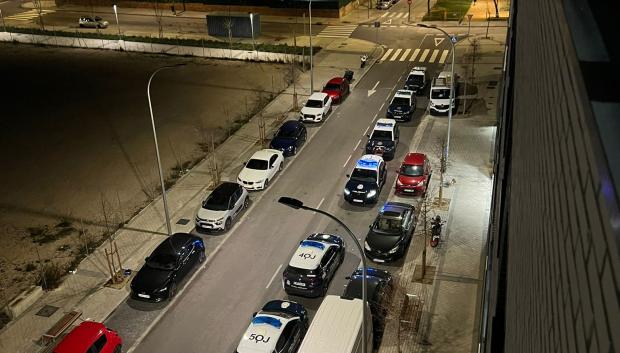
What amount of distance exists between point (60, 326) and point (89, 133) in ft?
63.5

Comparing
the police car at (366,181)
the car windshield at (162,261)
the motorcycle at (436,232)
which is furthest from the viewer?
the police car at (366,181)

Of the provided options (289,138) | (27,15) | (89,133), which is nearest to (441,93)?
(289,138)

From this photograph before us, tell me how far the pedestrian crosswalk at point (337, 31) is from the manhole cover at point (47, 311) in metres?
42.2

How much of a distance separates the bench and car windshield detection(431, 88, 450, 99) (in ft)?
80.0

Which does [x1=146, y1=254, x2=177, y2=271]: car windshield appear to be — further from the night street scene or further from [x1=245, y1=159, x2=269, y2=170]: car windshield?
[x1=245, y1=159, x2=269, y2=170]: car windshield

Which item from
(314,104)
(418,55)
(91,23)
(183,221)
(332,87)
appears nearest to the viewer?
(183,221)

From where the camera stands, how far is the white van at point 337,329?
15641 millimetres

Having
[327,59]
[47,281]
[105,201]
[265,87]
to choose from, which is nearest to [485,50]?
[327,59]

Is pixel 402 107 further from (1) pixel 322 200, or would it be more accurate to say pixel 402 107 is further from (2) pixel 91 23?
(2) pixel 91 23

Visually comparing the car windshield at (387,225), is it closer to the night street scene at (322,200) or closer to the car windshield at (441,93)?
the night street scene at (322,200)

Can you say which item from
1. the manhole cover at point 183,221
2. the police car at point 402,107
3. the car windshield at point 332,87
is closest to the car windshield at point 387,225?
the manhole cover at point 183,221

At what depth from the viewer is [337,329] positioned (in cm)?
1608

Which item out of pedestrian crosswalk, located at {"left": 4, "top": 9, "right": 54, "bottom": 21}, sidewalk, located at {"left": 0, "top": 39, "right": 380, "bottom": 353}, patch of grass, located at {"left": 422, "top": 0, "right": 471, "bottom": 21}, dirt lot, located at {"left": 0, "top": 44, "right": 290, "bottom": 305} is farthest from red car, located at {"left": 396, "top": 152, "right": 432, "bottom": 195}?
pedestrian crosswalk, located at {"left": 4, "top": 9, "right": 54, "bottom": 21}

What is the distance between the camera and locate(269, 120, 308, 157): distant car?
→ 30.7 meters
